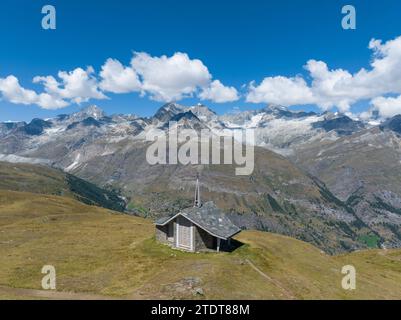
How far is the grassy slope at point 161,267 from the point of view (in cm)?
5066

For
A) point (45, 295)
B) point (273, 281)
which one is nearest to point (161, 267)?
point (273, 281)

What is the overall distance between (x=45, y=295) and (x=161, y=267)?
17583mm

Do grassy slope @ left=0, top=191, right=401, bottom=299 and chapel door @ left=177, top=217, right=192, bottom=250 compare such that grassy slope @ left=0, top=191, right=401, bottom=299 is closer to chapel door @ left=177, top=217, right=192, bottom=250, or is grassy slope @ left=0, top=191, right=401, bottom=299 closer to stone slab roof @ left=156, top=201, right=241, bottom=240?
chapel door @ left=177, top=217, right=192, bottom=250

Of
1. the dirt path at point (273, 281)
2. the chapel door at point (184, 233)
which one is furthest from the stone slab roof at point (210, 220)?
the dirt path at point (273, 281)

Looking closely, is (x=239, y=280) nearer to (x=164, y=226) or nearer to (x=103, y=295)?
(x=103, y=295)

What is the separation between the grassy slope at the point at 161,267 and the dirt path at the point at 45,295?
4.59ft

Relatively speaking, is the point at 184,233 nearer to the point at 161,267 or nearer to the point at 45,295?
the point at 161,267

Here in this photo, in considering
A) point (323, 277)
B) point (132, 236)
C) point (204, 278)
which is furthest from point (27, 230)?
point (323, 277)

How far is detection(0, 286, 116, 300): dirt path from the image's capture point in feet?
153

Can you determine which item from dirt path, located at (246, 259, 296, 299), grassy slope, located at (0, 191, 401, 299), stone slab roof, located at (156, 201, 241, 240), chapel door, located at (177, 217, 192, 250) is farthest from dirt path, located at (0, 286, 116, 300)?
stone slab roof, located at (156, 201, 241, 240)

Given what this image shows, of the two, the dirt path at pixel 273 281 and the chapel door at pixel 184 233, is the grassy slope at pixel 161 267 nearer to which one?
the dirt path at pixel 273 281

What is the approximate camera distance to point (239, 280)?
5266cm

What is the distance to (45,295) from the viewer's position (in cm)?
4784
